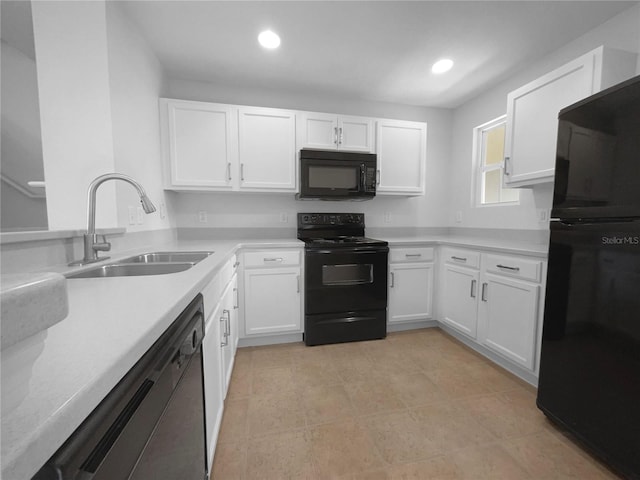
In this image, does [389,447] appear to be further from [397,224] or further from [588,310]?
[397,224]

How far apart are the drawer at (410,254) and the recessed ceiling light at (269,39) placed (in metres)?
1.93

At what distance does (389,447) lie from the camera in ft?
4.33

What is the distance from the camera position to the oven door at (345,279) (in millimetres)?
2324

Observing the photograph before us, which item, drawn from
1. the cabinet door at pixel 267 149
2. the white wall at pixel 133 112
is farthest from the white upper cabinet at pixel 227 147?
the white wall at pixel 133 112

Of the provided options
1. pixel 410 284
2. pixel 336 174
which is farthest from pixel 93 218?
pixel 410 284

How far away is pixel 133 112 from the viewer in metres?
1.78

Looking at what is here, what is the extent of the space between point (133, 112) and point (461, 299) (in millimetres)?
2895

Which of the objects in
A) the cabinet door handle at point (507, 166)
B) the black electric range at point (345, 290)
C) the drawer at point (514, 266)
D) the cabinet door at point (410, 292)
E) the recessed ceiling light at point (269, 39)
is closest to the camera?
the drawer at point (514, 266)

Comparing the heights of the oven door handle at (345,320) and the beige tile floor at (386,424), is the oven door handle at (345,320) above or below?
above

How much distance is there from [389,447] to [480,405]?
2.27ft

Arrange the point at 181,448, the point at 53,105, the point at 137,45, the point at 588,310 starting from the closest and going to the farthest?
the point at 181,448
the point at 588,310
the point at 53,105
the point at 137,45

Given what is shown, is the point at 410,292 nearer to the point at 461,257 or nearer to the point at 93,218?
the point at 461,257


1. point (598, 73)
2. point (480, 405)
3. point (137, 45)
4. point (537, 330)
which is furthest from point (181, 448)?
point (598, 73)

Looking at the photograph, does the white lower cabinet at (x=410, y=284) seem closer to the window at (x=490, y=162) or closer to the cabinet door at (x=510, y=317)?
the cabinet door at (x=510, y=317)
